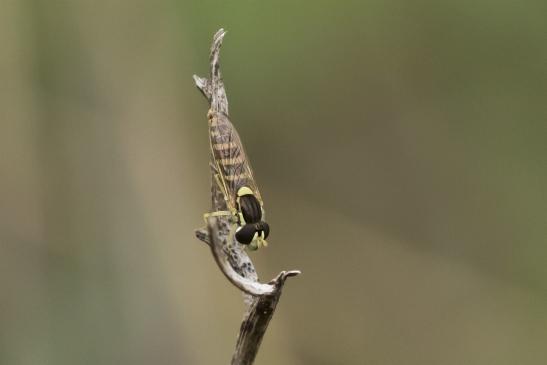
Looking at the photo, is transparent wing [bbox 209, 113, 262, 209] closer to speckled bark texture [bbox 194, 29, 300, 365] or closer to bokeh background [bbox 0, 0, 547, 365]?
speckled bark texture [bbox 194, 29, 300, 365]

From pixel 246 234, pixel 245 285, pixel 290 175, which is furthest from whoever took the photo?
pixel 290 175

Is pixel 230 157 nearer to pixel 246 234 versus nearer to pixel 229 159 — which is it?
pixel 229 159

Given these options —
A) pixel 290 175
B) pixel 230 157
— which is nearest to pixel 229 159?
pixel 230 157

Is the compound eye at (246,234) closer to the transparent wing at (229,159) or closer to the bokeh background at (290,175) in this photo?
the transparent wing at (229,159)

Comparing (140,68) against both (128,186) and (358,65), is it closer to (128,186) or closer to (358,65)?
(128,186)

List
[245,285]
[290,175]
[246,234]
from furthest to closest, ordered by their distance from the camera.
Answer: [290,175] → [246,234] → [245,285]

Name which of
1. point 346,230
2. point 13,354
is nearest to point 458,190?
point 346,230

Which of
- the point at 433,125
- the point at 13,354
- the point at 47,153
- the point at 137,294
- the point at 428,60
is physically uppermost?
the point at 428,60

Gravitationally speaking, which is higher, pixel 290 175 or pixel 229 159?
pixel 229 159
